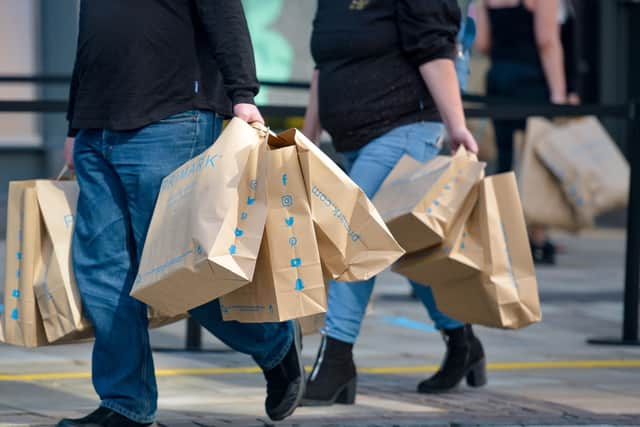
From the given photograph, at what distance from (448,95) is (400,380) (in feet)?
4.19

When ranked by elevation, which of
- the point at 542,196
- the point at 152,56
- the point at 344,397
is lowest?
the point at 542,196

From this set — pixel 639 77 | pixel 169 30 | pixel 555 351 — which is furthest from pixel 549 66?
pixel 169 30

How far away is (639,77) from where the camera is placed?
22.9 feet

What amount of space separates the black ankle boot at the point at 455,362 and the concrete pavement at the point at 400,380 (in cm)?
7

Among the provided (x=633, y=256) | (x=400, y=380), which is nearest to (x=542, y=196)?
(x=633, y=256)

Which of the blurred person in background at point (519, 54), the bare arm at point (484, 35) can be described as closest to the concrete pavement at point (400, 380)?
the blurred person in background at point (519, 54)

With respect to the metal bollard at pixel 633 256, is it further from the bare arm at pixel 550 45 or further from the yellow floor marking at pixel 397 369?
the bare arm at pixel 550 45

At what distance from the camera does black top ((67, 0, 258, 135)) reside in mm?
4195

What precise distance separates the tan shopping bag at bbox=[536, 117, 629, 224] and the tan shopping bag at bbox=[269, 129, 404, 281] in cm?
526

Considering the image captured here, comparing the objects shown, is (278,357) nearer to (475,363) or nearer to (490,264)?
(490,264)

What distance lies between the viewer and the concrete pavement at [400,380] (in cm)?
495

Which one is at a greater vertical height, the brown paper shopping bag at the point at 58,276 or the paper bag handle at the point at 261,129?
the paper bag handle at the point at 261,129

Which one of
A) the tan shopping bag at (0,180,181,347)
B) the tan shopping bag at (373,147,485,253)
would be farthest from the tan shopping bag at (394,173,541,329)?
the tan shopping bag at (0,180,181,347)

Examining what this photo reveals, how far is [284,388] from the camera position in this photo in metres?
4.52
